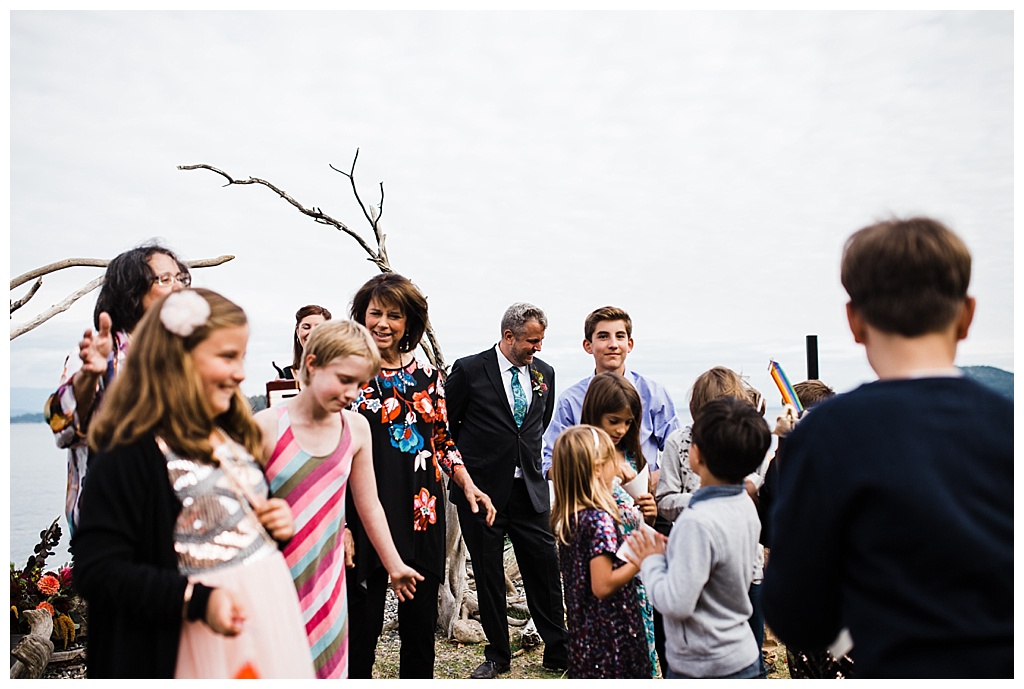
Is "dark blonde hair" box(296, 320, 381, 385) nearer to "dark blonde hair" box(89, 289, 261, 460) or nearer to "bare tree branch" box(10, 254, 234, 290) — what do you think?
"dark blonde hair" box(89, 289, 261, 460)

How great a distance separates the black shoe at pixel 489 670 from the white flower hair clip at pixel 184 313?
2.93 metres

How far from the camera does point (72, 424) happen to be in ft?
7.89

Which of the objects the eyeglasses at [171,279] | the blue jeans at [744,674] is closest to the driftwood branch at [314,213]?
the eyeglasses at [171,279]

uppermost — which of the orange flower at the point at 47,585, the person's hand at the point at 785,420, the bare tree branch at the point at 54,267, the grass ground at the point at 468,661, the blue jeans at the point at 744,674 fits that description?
the bare tree branch at the point at 54,267

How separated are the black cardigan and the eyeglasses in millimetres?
853

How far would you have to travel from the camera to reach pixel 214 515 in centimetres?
191

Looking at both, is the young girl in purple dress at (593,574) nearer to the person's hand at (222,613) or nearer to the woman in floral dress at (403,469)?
the woman in floral dress at (403,469)

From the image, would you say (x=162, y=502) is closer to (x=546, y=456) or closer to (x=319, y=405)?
(x=319, y=405)

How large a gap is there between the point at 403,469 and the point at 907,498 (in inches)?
Answer: 82.3

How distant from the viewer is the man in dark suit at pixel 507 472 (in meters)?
4.45

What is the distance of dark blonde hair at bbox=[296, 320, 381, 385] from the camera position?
245 centimetres

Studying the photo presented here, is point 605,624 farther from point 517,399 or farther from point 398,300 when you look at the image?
point 517,399

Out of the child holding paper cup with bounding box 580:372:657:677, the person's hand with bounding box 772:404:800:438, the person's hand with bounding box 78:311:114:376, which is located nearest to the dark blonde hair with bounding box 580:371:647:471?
the child holding paper cup with bounding box 580:372:657:677

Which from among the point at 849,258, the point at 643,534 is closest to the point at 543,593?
the point at 643,534
